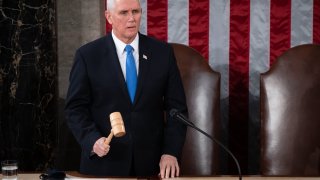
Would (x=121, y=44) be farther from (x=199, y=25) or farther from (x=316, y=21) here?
(x=316, y=21)

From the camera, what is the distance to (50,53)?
10.8ft

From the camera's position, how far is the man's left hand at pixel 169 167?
2139 mm

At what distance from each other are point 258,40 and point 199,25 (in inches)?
15.8

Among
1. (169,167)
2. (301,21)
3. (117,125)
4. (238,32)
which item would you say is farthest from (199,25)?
(117,125)

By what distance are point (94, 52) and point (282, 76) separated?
3.74ft

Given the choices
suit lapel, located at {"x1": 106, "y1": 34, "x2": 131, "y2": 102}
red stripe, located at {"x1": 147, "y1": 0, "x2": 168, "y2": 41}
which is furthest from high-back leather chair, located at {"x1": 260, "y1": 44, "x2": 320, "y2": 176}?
suit lapel, located at {"x1": 106, "y1": 34, "x2": 131, "y2": 102}

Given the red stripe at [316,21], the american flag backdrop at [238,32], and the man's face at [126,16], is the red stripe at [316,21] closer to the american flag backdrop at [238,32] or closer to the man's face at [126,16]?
the american flag backdrop at [238,32]

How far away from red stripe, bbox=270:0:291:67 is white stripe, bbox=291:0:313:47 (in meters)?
0.03

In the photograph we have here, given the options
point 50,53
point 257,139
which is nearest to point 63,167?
point 50,53

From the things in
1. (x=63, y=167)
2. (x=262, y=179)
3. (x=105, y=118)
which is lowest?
(x=63, y=167)

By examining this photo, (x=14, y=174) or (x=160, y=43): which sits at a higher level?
(x=160, y=43)

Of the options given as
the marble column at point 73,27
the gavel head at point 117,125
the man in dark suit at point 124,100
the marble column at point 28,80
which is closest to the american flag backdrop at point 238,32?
the marble column at point 73,27

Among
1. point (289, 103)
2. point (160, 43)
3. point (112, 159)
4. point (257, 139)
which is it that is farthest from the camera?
point (257, 139)

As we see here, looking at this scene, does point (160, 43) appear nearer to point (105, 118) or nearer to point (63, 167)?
point (105, 118)
